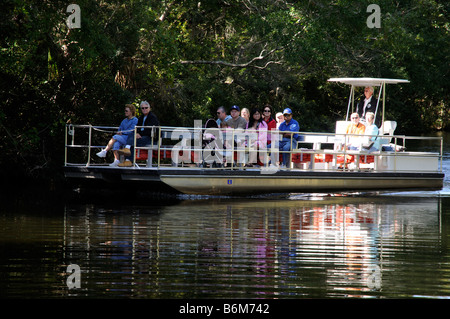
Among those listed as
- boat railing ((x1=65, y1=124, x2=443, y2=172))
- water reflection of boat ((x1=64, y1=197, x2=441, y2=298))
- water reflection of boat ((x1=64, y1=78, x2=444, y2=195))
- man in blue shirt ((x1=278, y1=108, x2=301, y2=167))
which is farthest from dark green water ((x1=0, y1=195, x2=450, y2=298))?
man in blue shirt ((x1=278, y1=108, x2=301, y2=167))

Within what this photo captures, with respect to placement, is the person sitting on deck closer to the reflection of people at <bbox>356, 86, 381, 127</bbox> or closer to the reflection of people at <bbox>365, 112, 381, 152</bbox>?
the reflection of people at <bbox>365, 112, 381, 152</bbox>

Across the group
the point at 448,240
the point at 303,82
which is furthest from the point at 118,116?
the point at 303,82

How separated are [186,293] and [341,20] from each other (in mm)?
18754

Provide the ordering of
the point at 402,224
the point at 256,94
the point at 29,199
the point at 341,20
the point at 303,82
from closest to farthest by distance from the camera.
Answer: the point at 402,224 < the point at 29,199 < the point at 341,20 < the point at 256,94 < the point at 303,82

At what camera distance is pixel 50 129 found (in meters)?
21.5

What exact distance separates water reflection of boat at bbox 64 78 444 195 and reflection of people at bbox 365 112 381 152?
174 millimetres

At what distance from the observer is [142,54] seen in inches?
909

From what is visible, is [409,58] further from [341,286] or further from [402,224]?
[341,286]

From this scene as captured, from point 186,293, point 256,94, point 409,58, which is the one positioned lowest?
point 186,293

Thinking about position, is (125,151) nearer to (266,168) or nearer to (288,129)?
(266,168)

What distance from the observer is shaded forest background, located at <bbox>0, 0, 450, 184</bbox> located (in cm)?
1867

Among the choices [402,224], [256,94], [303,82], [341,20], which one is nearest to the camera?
[402,224]

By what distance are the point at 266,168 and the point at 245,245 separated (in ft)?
20.0

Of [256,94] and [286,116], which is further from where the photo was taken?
[256,94]
